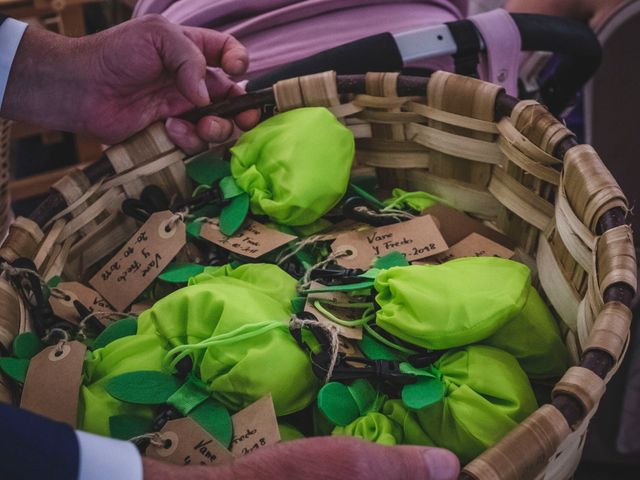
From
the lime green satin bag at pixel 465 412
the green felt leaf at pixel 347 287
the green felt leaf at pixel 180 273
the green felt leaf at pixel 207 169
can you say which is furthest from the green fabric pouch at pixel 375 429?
the green felt leaf at pixel 207 169

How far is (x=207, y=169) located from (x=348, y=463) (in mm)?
400

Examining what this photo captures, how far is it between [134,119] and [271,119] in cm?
14

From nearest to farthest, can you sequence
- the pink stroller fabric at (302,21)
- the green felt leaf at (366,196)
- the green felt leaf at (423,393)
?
1. the green felt leaf at (423,393)
2. the green felt leaf at (366,196)
3. the pink stroller fabric at (302,21)

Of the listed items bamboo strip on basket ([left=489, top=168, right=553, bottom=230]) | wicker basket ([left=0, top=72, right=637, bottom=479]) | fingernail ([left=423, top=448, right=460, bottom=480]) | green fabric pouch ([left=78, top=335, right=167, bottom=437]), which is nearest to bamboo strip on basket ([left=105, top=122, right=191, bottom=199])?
wicker basket ([left=0, top=72, right=637, bottom=479])

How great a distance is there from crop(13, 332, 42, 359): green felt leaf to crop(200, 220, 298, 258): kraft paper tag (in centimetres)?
18

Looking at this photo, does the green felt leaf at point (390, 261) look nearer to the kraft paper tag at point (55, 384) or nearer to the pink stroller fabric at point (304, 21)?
the kraft paper tag at point (55, 384)

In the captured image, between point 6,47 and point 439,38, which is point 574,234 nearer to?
point 439,38

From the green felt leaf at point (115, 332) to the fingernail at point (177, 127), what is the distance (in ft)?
0.71

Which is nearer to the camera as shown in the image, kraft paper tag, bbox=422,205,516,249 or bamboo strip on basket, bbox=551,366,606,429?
bamboo strip on basket, bbox=551,366,606,429

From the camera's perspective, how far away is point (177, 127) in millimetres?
714

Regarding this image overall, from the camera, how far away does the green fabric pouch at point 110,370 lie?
1.70ft

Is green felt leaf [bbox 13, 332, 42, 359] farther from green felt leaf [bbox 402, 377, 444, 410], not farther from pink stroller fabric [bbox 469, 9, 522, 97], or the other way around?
pink stroller fabric [bbox 469, 9, 522, 97]

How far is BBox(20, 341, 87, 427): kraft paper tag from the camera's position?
510 mm

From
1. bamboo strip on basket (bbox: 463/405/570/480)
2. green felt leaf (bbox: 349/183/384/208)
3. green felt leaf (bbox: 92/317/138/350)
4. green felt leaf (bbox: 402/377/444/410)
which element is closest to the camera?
bamboo strip on basket (bbox: 463/405/570/480)
